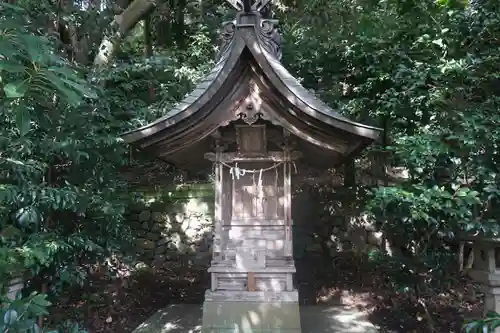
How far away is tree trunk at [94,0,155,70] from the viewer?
557cm

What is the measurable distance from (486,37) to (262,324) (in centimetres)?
344

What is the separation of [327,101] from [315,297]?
304 cm

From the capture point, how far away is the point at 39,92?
1374 millimetres

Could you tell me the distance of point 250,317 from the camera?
3.80 m

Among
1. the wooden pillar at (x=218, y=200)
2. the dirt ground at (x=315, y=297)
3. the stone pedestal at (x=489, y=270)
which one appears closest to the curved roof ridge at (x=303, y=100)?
the wooden pillar at (x=218, y=200)

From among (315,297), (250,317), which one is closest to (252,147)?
(250,317)

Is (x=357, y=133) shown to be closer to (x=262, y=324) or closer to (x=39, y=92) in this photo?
(x=262, y=324)

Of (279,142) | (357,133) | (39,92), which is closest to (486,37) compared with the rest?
(357,133)

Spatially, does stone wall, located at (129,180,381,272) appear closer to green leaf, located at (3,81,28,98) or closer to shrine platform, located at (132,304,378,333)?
shrine platform, located at (132,304,378,333)

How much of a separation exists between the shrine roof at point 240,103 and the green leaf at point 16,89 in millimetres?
2461

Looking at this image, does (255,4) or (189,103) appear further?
(255,4)

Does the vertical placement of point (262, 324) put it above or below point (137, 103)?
below

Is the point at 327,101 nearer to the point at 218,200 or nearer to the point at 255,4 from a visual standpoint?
the point at 255,4

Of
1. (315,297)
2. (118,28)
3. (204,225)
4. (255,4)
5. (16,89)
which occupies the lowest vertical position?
(315,297)
